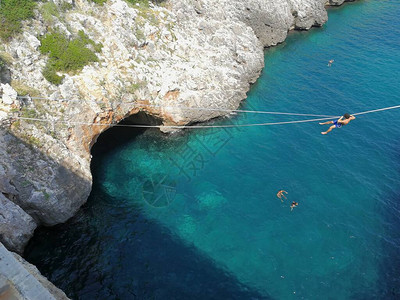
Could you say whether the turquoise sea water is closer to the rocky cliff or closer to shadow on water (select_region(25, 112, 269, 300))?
shadow on water (select_region(25, 112, 269, 300))

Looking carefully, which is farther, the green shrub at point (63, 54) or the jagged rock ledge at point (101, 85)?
the green shrub at point (63, 54)

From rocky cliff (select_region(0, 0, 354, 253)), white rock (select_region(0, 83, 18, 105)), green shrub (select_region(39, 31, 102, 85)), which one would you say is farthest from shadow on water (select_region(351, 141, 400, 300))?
green shrub (select_region(39, 31, 102, 85))

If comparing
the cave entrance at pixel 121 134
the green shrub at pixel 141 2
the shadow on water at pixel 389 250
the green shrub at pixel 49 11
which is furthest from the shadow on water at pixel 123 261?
the green shrub at pixel 141 2

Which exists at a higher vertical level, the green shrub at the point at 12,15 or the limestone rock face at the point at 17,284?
the green shrub at the point at 12,15

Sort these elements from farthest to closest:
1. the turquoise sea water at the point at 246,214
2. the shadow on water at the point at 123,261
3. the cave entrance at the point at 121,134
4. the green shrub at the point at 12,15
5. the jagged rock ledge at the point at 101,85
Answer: the cave entrance at the point at 121,134
the green shrub at the point at 12,15
the jagged rock ledge at the point at 101,85
the turquoise sea water at the point at 246,214
the shadow on water at the point at 123,261

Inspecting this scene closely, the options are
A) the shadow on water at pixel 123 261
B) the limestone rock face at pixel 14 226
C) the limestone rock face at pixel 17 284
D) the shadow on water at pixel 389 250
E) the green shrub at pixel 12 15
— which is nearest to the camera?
the limestone rock face at pixel 17 284

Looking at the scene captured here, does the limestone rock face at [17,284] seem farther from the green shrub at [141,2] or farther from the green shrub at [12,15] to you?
the green shrub at [141,2]

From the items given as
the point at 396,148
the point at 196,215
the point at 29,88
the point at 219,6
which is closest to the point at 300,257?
the point at 196,215

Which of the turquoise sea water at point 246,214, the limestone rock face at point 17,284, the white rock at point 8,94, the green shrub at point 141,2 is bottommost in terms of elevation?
the turquoise sea water at point 246,214
